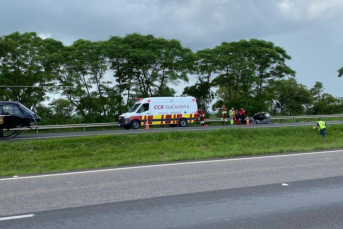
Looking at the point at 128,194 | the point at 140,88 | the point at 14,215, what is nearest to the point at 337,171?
the point at 128,194

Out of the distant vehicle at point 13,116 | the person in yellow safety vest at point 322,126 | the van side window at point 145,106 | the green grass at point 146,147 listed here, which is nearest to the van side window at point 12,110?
the distant vehicle at point 13,116

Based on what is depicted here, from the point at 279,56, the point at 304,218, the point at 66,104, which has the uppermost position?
the point at 279,56

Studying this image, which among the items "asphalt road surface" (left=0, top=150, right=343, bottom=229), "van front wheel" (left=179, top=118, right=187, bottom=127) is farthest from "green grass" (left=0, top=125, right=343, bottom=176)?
"van front wheel" (left=179, top=118, right=187, bottom=127)

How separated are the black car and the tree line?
1359 cm

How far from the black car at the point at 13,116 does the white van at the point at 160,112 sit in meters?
9.57

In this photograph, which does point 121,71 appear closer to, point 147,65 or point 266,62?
point 147,65

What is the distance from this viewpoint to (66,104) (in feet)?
133

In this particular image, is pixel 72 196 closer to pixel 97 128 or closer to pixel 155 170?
pixel 155 170

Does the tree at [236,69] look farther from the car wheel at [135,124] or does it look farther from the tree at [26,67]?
the tree at [26,67]

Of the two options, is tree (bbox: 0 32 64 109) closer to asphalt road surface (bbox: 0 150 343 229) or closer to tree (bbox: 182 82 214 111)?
tree (bbox: 182 82 214 111)

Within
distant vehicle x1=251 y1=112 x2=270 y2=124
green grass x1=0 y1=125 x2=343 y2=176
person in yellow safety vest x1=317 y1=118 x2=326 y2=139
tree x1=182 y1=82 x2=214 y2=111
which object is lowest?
green grass x1=0 y1=125 x2=343 y2=176

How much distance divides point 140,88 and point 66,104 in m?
7.51

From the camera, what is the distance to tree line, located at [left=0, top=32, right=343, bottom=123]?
122 feet

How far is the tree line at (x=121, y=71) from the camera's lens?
37062 millimetres
